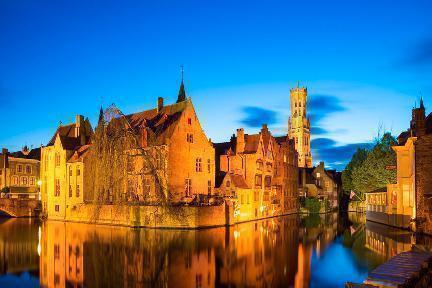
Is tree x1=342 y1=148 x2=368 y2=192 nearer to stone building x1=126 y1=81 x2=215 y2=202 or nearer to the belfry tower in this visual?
stone building x1=126 y1=81 x2=215 y2=202

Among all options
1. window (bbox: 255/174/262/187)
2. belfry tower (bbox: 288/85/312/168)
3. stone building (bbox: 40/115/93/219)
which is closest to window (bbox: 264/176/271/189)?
window (bbox: 255/174/262/187)

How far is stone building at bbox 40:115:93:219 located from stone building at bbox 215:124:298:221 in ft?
61.7

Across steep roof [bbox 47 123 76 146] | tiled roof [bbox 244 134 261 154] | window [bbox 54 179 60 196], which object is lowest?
window [bbox 54 179 60 196]

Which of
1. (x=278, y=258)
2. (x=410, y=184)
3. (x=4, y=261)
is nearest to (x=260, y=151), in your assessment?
(x=410, y=184)

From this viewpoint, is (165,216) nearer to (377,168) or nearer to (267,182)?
(267,182)

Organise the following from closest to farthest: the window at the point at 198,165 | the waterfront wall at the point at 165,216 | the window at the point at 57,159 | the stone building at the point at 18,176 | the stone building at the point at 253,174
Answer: the waterfront wall at the point at 165,216, the window at the point at 198,165, the stone building at the point at 253,174, the window at the point at 57,159, the stone building at the point at 18,176

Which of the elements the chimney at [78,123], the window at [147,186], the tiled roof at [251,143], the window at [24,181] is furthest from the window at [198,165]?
the window at [24,181]

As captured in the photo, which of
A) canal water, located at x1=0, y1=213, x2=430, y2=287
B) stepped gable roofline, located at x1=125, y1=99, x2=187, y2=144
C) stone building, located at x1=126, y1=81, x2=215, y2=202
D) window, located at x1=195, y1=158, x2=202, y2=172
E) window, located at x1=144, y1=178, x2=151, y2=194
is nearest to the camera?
canal water, located at x1=0, y1=213, x2=430, y2=287

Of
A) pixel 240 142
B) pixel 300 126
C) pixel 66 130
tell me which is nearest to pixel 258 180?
pixel 240 142

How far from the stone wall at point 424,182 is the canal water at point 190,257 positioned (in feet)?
6.06

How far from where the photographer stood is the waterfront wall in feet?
143

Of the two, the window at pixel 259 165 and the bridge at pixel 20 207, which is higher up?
the window at pixel 259 165

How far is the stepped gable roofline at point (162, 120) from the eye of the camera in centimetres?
5122

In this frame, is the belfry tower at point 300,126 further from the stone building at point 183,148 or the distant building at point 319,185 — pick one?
the stone building at point 183,148
